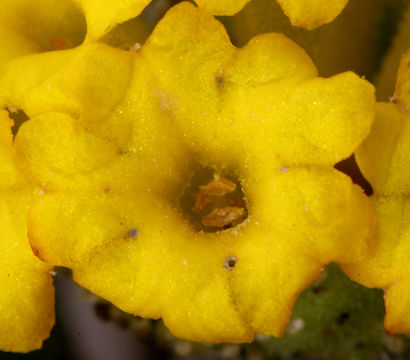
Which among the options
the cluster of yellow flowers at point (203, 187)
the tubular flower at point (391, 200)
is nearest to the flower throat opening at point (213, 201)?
the cluster of yellow flowers at point (203, 187)

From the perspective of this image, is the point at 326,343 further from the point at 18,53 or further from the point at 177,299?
the point at 18,53

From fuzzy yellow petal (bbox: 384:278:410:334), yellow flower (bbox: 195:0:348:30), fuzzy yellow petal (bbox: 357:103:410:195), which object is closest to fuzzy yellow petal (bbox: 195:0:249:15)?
yellow flower (bbox: 195:0:348:30)

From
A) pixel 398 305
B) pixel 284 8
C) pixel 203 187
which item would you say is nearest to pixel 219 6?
pixel 284 8

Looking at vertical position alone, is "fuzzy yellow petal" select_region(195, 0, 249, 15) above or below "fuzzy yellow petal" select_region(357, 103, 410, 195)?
above

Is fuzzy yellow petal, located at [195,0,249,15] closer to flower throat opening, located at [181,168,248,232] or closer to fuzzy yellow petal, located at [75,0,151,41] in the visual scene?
fuzzy yellow petal, located at [75,0,151,41]

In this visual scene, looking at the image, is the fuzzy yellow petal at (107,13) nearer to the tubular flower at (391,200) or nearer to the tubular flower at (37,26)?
the tubular flower at (37,26)

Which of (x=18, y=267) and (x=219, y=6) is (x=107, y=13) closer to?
(x=219, y=6)

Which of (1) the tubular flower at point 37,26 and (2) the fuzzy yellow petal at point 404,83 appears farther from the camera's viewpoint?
(1) the tubular flower at point 37,26
